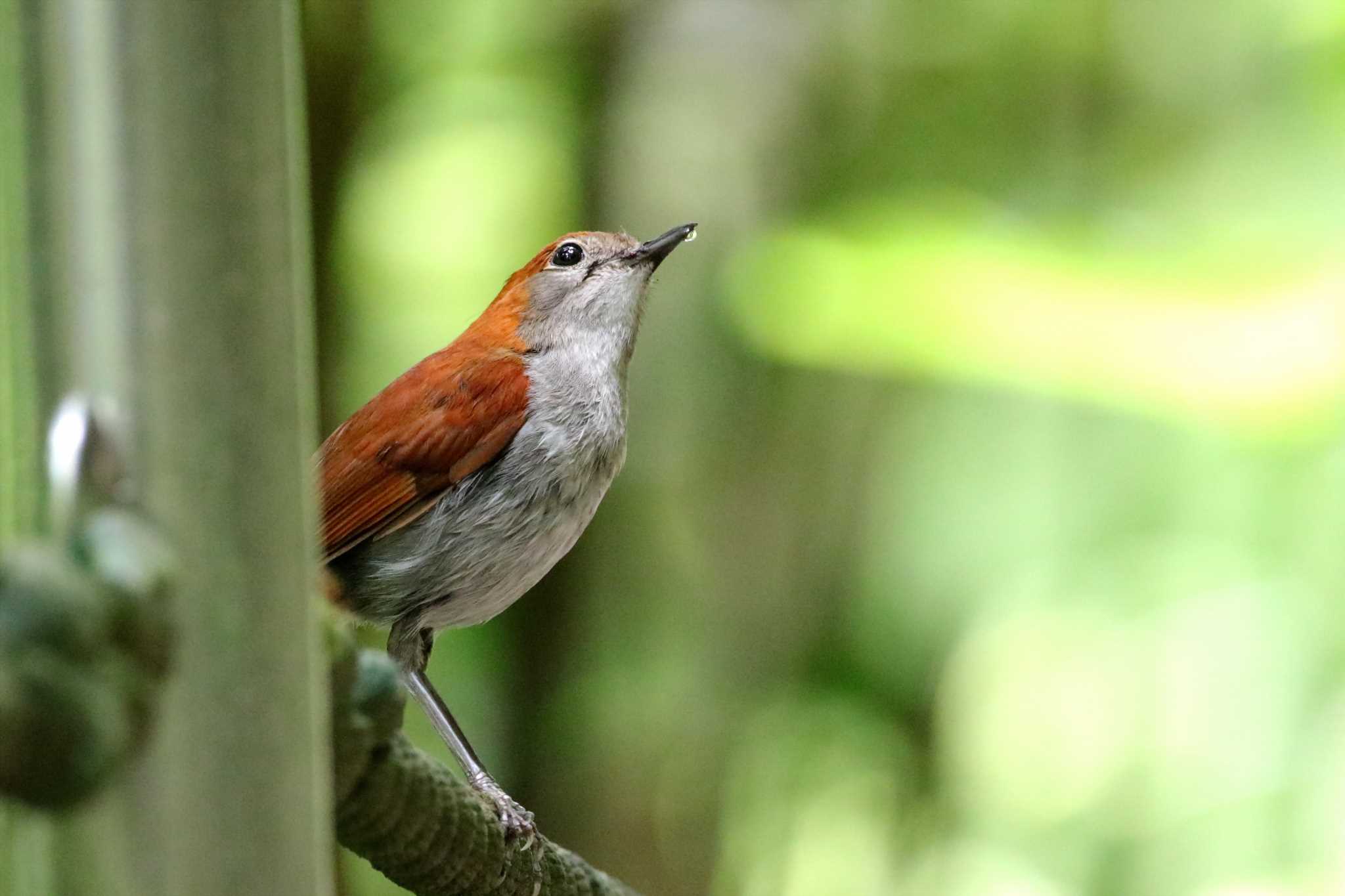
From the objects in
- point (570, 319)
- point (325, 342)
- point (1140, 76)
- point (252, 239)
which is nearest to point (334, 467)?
point (570, 319)

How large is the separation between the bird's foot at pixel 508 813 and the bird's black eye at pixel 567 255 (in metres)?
0.75

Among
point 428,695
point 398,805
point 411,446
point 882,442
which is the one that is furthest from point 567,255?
point 882,442

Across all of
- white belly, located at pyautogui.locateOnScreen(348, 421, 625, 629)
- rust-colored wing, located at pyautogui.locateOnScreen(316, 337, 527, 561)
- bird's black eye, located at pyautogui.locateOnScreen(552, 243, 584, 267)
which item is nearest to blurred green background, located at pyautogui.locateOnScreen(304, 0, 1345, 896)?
bird's black eye, located at pyautogui.locateOnScreen(552, 243, 584, 267)

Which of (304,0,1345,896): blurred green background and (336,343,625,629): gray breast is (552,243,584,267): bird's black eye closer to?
(336,343,625,629): gray breast

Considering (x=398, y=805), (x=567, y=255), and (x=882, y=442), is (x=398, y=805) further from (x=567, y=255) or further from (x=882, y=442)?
(x=882, y=442)

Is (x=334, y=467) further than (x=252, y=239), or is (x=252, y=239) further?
(x=334, y=467)

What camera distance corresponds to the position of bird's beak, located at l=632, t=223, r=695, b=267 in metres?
1.94

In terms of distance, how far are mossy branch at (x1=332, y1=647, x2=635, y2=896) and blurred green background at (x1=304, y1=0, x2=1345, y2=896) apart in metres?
2.82

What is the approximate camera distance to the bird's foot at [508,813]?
1.52m

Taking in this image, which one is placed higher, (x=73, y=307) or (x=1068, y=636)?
(x=73, y=307)

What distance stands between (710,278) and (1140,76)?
1.52m

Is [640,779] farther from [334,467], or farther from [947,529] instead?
[334,467]

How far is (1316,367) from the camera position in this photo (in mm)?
3898

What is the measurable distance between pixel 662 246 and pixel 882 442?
244 cm
